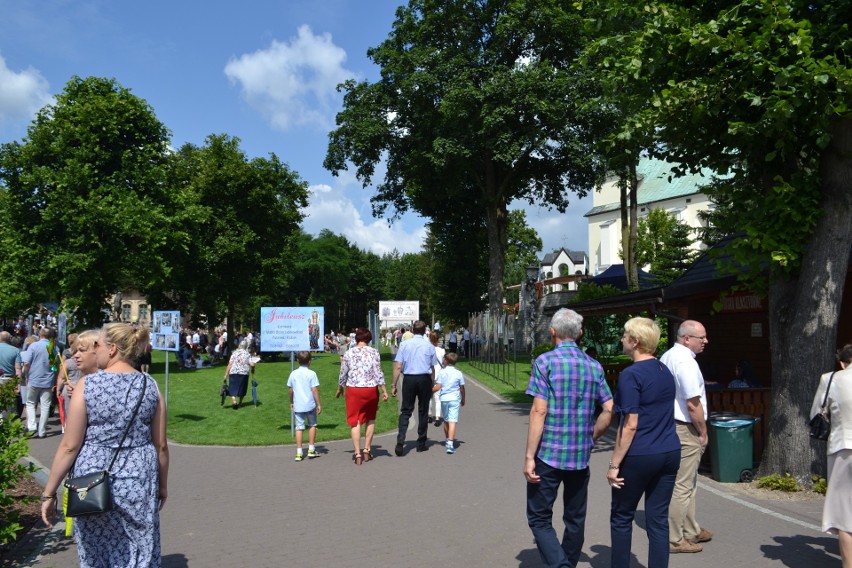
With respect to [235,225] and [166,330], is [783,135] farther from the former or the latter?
[235,225]

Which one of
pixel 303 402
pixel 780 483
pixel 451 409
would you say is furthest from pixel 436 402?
pixel 780 483

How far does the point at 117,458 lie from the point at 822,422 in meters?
5.18

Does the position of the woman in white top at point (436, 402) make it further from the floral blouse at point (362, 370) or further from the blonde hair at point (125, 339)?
the blonde hair at point (125, 339)

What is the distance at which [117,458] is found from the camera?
3959 millimetres

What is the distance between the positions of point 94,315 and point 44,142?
7189 millimetres

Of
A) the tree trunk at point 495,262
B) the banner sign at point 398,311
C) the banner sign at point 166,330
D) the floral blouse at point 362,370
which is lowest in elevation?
the floral blouse at point 362,370

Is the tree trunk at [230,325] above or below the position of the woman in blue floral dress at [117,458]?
above

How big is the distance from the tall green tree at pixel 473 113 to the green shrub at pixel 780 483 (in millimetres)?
21541

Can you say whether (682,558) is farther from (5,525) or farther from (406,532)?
(5,525)

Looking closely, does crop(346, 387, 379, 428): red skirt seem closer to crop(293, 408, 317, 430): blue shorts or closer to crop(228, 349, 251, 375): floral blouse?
crop(293, 408, 317, 430): blue shorts

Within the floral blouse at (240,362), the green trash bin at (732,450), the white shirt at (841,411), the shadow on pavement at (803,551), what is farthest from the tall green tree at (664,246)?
the white shirt at (841,411)

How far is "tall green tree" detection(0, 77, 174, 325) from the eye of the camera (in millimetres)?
28891

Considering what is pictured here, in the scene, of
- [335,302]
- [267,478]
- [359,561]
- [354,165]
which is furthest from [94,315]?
[335,302]

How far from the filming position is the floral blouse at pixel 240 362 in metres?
16.8
